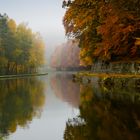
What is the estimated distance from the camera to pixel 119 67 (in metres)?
37.3

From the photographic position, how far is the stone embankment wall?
3259 cm

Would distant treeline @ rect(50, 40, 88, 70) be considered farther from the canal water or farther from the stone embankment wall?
the canal water

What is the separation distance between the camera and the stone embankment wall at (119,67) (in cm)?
3259

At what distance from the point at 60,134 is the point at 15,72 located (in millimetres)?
73491

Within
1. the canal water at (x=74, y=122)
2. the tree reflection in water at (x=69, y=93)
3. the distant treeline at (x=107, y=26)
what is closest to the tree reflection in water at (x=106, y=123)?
the canal water at (x=74, y=122)

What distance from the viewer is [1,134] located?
12.1 metres

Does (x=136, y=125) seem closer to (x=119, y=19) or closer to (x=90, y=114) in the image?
(x=90, y=114)

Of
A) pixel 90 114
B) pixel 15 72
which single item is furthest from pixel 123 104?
pixel 15 72

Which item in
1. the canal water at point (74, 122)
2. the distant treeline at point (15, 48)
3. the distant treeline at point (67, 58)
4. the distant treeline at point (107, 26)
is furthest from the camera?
the distant treeline at point (67, 58)

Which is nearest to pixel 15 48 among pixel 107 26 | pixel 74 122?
pixel 107 26

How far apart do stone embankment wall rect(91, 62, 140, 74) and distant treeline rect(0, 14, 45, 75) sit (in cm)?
3314

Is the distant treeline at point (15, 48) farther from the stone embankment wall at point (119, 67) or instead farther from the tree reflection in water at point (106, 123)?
the tree reflection in water at point (106, 123)

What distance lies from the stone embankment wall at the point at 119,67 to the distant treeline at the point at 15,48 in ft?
109

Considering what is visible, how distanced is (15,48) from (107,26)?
1964 inches
